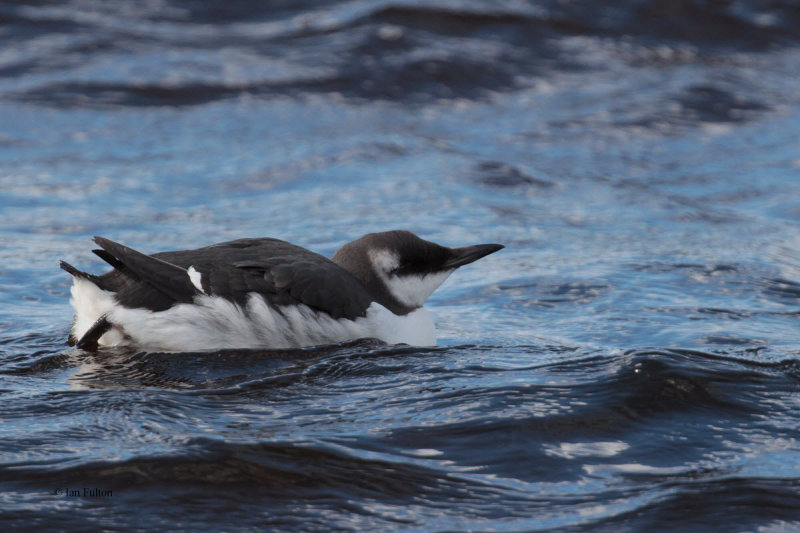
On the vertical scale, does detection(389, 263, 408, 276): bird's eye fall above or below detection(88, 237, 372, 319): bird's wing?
below

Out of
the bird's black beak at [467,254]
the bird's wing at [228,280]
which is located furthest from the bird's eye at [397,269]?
the bird's wing at [228,280]

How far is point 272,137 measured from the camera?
10.2m

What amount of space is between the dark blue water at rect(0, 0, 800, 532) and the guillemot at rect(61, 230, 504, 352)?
0.12 m

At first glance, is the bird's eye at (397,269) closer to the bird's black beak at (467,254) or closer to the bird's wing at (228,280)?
the bird's black beak at (467,254)

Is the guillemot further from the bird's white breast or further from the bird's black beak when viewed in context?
the bird's black beak

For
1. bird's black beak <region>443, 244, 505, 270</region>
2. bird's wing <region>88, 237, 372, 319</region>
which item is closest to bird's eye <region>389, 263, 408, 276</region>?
bird's black beak <region>443, 244, 505, 270</region>

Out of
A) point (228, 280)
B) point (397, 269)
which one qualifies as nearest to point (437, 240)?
point (397, 269)

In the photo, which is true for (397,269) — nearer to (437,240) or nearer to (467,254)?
(467,254)

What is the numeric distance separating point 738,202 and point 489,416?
17.1ft

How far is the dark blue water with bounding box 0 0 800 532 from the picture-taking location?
3.69 meters

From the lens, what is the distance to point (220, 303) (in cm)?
498

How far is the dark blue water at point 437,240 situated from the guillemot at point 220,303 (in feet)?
0.39

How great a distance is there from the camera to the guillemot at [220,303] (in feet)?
16.3

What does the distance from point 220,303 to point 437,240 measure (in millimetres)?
2863
